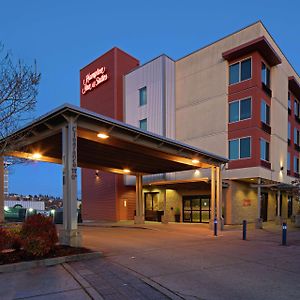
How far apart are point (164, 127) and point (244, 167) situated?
8957mm

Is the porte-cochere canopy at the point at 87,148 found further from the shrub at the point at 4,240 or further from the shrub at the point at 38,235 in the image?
the shrub at the point at 4,240

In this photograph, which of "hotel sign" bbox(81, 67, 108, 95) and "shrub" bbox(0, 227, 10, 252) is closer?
"shrub" bbox(0, 227, 10, 252)

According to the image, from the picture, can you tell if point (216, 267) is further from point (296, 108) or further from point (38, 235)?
point (296, 108)

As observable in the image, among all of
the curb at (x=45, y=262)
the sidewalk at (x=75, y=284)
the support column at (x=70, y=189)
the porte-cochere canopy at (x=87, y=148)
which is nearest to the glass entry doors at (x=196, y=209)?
the porte-cochere canopy at (x=87, y=148)

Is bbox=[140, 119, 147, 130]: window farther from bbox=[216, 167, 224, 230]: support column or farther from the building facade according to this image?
bbox=[216, 167, 224, 230]: support column

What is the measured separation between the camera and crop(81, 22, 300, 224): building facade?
2645cm

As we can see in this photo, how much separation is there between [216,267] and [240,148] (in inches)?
710

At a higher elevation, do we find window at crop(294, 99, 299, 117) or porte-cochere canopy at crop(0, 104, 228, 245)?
window at crop(294, 99, 299, 117)

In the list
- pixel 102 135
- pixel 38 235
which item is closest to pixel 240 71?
pixel 102 135

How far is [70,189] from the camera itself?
1317 centimetres

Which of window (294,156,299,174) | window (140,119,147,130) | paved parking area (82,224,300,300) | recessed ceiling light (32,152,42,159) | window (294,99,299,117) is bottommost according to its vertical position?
paved parking area (82,224,300,300)

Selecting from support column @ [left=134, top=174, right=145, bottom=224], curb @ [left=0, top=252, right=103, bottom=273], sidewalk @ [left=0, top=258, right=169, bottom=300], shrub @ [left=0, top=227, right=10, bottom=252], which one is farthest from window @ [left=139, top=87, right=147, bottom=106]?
sidewalk @ [left=0, top=258, right=169, bottom=300]

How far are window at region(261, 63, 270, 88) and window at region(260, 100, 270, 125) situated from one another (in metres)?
1.90

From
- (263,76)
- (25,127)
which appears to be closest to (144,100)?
(263,76)
